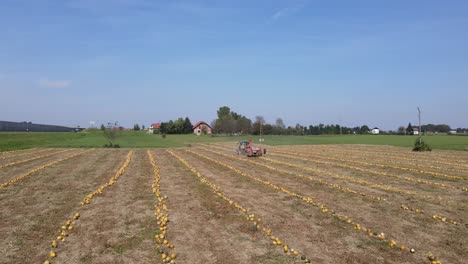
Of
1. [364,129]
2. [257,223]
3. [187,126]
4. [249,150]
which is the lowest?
[257,223]

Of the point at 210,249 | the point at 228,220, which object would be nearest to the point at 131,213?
the point at 228,220

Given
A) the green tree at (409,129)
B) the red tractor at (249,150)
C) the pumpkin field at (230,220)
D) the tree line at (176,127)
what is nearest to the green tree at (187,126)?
the tree line at (176,127)

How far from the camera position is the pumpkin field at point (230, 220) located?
786 centimetres

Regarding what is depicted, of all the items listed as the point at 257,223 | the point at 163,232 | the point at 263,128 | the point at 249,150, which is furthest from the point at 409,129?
the point at 163,232

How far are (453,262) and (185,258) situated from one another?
18.4 ft

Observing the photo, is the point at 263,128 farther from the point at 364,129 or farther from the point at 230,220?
the point at 230,220

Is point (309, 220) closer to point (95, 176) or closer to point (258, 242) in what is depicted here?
point (258, 242)

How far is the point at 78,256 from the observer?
25.0 ft

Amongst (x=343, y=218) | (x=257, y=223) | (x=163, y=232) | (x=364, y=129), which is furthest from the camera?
(x=364, y=129)

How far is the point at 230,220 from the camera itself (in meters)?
10.5

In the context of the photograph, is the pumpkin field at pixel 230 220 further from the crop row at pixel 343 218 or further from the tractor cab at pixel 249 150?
the tractor cab at pixel 249 150

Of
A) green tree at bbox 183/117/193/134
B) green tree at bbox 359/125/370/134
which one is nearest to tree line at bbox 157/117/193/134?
green tree at bbox 183/117/193/134

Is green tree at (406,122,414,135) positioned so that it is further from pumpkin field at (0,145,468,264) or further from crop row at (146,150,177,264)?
crop row at (146,150,177,264)

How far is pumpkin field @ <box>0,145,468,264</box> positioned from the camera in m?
7.86
